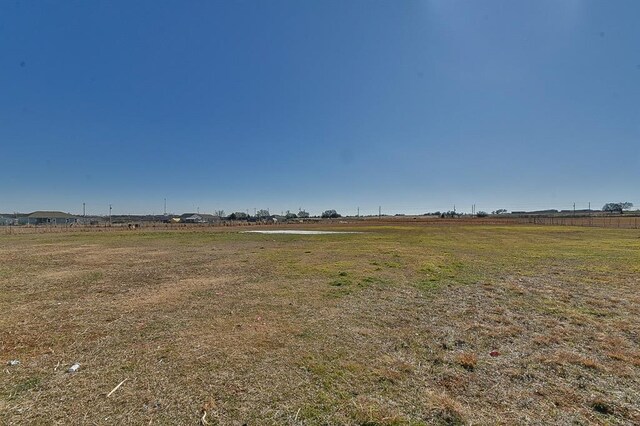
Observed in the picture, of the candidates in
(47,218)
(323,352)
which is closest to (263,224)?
(47,218)

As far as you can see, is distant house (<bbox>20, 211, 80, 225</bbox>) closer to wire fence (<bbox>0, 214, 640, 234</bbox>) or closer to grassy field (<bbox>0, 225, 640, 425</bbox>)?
wire fence (<bbox>0, 214, 640, 234</bbox>)

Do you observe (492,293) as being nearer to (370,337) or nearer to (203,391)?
(370,337)

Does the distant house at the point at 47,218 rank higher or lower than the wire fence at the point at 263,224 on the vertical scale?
higher

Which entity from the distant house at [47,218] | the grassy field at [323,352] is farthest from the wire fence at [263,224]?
the grassy field at [323,352]

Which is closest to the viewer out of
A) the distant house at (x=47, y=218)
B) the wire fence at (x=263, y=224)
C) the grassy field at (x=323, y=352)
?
the grassy field at (x=323, y=352)

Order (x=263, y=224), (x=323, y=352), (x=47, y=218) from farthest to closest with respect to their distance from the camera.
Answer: (x=47, y=218)
(x=263, y=224)
(x=323, y=352)

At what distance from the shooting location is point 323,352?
4.38m

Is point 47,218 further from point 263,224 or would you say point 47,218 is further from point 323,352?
point 323,352

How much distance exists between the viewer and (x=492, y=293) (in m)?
7.84

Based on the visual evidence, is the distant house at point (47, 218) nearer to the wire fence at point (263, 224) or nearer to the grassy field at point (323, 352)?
the wire fence at point (263, 224)

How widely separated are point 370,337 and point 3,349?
5675 mm

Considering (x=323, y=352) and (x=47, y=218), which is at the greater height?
(x=47, y=218)

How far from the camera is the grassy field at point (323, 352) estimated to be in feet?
10.1

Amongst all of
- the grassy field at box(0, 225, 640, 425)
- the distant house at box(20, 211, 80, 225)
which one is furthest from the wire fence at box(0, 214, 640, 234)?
the grassy field at box(0, 225, 640, 425)
